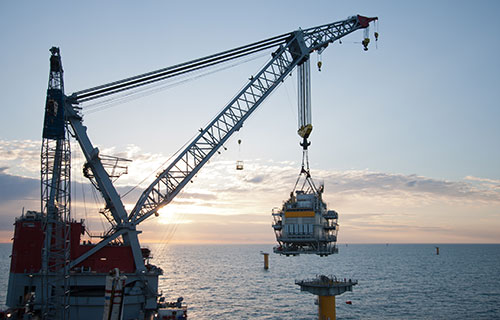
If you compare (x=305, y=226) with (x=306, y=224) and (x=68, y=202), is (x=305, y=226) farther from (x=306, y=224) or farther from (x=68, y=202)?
(x=68, y=202)

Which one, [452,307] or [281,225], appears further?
[452,307]

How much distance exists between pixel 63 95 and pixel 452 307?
3181 inches

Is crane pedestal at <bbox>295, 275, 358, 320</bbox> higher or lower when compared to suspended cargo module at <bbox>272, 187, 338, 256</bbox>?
lower

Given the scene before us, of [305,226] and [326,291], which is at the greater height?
[305,226]

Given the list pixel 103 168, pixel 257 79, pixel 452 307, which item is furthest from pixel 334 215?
pixel 452 307

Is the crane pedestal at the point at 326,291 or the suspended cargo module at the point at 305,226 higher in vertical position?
the suspended cargo module at the point at 305,226

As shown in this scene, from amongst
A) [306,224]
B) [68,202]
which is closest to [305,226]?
[306,224]

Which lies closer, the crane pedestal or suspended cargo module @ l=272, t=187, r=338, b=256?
suspended cargo module @ l=272, t=187, r=338, b=256

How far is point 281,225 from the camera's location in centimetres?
4809

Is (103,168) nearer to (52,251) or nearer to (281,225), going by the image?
(52,251)

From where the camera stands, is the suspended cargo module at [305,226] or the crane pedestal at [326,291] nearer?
the suspended cargo module at [305,226]

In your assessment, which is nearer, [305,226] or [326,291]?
[305,226]

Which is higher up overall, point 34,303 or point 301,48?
point 301,48

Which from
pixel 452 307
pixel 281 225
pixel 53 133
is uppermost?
pixel 53 133
